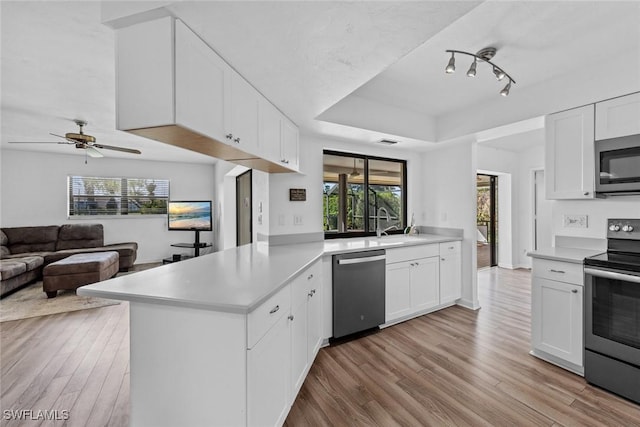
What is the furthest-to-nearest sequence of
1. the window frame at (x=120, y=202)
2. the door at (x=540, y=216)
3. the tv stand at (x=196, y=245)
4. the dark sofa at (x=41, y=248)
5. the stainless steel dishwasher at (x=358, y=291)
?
the tv stand at (x=196, y=245), the window frame at (x=120, y=202), the door at (x=540, y=216), the dark sofa at (x=41, y=248), the stainless steel dishwasher at (x=358, y=291)

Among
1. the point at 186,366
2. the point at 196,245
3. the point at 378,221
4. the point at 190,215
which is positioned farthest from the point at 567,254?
the point at 190,215

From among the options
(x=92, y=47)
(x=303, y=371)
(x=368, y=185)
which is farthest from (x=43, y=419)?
(x=368, y=185)

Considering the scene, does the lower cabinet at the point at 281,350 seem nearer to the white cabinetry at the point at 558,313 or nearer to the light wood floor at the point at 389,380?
the light wood floor at the point at 389,380

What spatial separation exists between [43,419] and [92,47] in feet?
8.27

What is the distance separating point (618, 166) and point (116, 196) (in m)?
8.01

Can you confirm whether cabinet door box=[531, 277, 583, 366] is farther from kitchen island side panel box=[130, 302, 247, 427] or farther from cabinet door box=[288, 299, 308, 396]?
kitchen island side panel box=[130, 302, 247, 427]

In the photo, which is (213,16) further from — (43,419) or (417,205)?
(417,205)

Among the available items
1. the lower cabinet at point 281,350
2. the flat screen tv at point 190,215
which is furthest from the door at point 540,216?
the flat screen tv at point 190,215

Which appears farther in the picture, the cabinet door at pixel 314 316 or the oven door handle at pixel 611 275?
the cabinet door at pixel 314 316

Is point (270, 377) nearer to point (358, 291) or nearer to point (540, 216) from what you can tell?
point (358, 291)

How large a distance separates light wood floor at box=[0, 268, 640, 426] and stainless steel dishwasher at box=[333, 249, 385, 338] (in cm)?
17

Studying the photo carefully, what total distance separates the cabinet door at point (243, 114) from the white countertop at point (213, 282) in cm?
82

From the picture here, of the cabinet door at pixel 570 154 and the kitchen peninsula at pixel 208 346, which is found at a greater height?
the cabinet door at pixel 570 154

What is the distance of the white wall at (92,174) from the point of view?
5262mm
